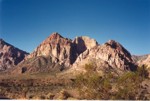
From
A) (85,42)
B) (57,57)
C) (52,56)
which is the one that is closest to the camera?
(85,42)

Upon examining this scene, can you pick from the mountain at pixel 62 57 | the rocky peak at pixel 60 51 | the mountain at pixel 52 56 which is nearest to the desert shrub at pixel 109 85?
the mountain at pixel 62 57

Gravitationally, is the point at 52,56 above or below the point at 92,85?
above

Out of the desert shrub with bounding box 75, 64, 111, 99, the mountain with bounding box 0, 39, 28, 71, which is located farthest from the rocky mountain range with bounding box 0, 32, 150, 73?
the desert shrub with bounding box 75, 64, 111, 99

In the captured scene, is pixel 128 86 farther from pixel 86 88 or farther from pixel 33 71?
pixel 33 71

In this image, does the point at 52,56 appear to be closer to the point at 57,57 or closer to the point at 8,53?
the point at 57,57

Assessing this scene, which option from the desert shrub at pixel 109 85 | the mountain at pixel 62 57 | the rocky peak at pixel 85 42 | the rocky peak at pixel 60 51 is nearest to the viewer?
the desert shrub at pixel 109 85

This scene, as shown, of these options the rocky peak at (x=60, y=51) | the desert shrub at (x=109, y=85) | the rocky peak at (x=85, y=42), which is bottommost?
the desert shrub at (x=109, y=85)

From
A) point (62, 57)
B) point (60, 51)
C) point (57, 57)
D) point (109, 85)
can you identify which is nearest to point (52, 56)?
point (57, 57)

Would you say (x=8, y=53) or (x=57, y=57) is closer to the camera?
(x=8, y=53)

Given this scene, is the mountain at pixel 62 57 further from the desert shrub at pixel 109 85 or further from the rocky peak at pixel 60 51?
the desert shrub at pixel 109 85

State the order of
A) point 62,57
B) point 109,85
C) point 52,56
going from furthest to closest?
point 62,57 → point 52,56 → point 109,85

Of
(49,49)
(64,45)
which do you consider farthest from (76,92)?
(64,45)

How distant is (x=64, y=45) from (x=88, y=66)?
5546 cm

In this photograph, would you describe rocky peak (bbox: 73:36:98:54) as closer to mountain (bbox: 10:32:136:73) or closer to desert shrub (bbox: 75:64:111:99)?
mountain (bbox: 10:32:136:73)
